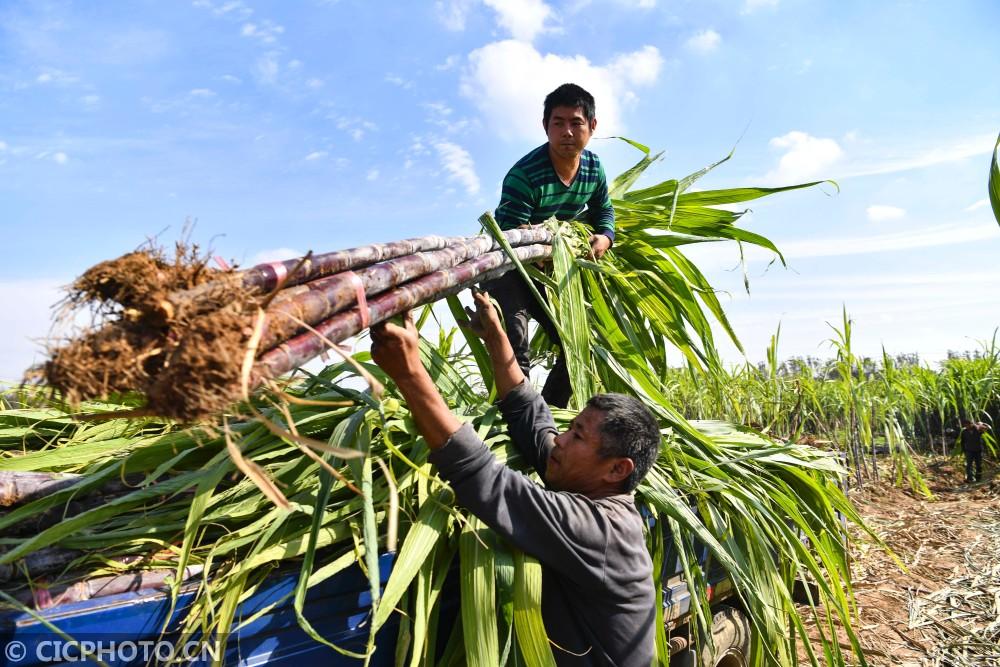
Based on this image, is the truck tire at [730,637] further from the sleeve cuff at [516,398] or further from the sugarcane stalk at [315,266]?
the sugarcane stalk at [315,266]

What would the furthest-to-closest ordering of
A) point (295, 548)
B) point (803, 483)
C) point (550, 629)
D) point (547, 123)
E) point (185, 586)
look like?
point (547, 123)
point (803, 483)
point (550, 629)
point (295, 548)
point (185, 586)

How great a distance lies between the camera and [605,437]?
1.81 m

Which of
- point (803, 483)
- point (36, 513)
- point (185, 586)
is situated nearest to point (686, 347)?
point (803, 483)

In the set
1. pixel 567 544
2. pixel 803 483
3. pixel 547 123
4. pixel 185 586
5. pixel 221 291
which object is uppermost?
pixel 547 123

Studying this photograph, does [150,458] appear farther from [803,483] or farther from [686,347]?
[803,483]

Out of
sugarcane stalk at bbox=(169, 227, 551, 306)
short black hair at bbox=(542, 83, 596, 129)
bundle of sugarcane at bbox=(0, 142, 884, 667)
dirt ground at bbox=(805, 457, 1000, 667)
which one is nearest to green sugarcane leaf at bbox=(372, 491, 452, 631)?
bundle of sugarcane at bbox=(0, 142, 884, 667)

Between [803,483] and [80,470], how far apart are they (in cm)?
269

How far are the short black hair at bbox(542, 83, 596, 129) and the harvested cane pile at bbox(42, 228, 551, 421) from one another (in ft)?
6.48

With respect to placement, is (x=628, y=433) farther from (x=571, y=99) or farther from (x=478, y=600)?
(x=571, y=99)

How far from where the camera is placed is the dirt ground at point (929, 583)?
3.67 meters

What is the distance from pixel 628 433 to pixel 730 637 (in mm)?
1501

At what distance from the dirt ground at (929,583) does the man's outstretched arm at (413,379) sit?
230 centimetres

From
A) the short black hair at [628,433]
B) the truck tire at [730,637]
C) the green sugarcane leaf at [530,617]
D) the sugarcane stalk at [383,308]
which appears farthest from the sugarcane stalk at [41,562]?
the truck tire at [730,637]

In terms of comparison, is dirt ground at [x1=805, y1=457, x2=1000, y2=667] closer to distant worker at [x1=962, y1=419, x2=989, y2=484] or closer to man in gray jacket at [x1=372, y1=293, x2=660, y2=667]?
distant worker at [x1=962, y1=419, x2=989, y2=484]
